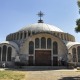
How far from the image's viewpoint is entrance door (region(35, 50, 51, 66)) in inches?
1410

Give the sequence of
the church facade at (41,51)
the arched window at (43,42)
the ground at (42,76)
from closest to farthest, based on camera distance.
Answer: the ground at (42,76), the church facade at (41,51), the arched window at (43,42)

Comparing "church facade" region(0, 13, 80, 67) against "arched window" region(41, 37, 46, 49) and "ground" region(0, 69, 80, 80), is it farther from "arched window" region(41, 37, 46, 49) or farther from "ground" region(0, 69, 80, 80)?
"ground" region(0, 69, 80, 80)

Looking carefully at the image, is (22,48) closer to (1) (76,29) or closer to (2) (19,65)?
(2) (19,65)

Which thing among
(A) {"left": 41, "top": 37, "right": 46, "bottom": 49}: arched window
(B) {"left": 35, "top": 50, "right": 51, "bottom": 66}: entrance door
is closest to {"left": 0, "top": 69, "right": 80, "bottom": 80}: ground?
(B) {"left": 35, "top": 50, "right": 51, "bottom": 66}: entrance door

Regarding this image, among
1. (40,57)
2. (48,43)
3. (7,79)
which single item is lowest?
(7,79)

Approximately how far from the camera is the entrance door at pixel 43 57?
117 ft

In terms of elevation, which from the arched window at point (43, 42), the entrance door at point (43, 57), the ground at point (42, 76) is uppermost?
the arched window at point (43, 42)

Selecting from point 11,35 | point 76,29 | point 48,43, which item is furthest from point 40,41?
point 76,29

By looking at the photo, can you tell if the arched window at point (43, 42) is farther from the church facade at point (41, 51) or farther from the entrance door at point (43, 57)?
the entrance door at point (43, 57)

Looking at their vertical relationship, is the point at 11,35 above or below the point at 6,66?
above

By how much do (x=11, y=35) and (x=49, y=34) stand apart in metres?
8.56

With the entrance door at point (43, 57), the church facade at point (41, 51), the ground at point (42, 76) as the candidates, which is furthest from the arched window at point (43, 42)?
the ground at point (42, 76)

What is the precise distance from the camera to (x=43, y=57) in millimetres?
36094

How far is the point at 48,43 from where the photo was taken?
3666cm
